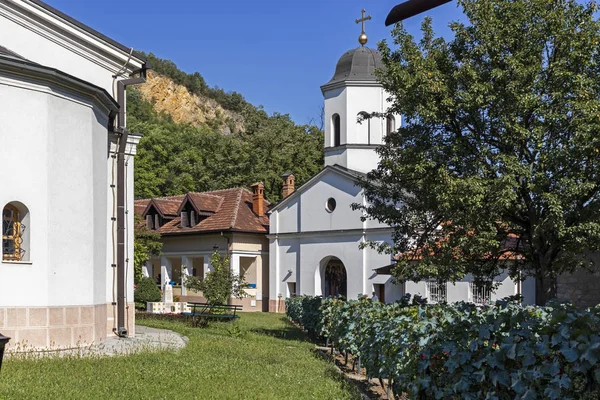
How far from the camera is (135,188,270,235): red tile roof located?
39.2 m

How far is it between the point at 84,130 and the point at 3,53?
2124 millimetres

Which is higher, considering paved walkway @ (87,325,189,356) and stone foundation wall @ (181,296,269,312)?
paved walkway @ (87,325,189,356)

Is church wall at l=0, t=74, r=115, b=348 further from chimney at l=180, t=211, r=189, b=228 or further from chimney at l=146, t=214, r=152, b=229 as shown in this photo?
chimney at l=146, t=214, r=152, b=229

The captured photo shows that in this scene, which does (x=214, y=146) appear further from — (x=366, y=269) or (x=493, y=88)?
(x=493, y=88)

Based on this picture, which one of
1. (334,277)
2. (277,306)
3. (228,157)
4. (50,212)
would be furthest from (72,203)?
(228,157)

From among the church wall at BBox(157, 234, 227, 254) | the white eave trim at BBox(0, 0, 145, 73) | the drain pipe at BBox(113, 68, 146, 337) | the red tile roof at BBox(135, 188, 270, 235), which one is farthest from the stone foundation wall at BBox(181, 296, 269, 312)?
the white eave trim at BBox(0, 0, 145, 73)

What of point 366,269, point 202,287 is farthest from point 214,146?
point 202,287

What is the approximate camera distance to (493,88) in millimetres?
13914

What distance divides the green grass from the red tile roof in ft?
82.6

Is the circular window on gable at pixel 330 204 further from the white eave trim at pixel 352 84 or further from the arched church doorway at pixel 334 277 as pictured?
the white eave trim at pixel 352 84

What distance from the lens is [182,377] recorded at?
32.9ft

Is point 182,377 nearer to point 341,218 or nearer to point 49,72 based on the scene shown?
point 49,72

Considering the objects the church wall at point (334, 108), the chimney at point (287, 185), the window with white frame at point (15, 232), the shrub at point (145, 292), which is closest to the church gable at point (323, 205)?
the church wall at point (334, 108)

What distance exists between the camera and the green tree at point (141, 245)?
35062mm
